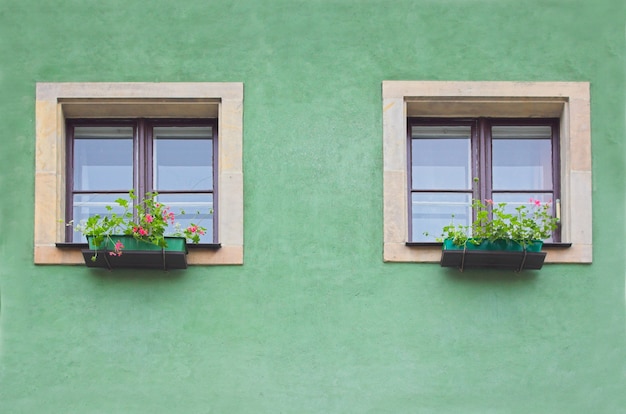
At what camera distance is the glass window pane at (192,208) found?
750 centimetres

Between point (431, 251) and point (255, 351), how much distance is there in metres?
1.42

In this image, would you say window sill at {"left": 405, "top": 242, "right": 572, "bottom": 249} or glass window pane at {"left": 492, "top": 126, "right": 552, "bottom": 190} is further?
glass window pane at {"left": 492, "top": 126, "right": 552, "bottom": 190}

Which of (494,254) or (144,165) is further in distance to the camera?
(144,165)

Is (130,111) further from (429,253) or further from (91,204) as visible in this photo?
(429,253)

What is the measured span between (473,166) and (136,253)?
Answer: 8.45 ft

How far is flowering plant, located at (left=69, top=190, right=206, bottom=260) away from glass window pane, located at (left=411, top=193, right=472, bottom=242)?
1.58m

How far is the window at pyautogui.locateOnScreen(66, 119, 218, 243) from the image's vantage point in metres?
7.56

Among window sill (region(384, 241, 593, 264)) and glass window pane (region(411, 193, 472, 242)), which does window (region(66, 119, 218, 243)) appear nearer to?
window sill (region(384, 241, 593, 264))

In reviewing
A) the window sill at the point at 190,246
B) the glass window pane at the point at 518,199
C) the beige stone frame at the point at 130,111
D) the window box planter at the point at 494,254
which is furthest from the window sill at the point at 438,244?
the window sill at the point at 190,246

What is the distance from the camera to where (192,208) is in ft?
24.8

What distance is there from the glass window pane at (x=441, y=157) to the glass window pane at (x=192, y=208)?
1.55 meters

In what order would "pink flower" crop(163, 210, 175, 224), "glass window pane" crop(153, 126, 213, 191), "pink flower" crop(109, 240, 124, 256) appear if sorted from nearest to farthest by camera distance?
"pink flower" crop(109, 240, 124, 256), "pink flower" crop(163, 210, 175, 224), "glass window pane" crop(153, 126, 213, 191)

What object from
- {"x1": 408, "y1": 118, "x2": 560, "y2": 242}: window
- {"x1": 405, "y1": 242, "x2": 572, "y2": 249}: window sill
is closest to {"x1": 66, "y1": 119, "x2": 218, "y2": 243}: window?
{"x1": 405, "y1": 242, "x2": 572, "y2": 249}: window sill

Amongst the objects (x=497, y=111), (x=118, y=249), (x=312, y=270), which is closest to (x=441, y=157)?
(x=497, y=111)
